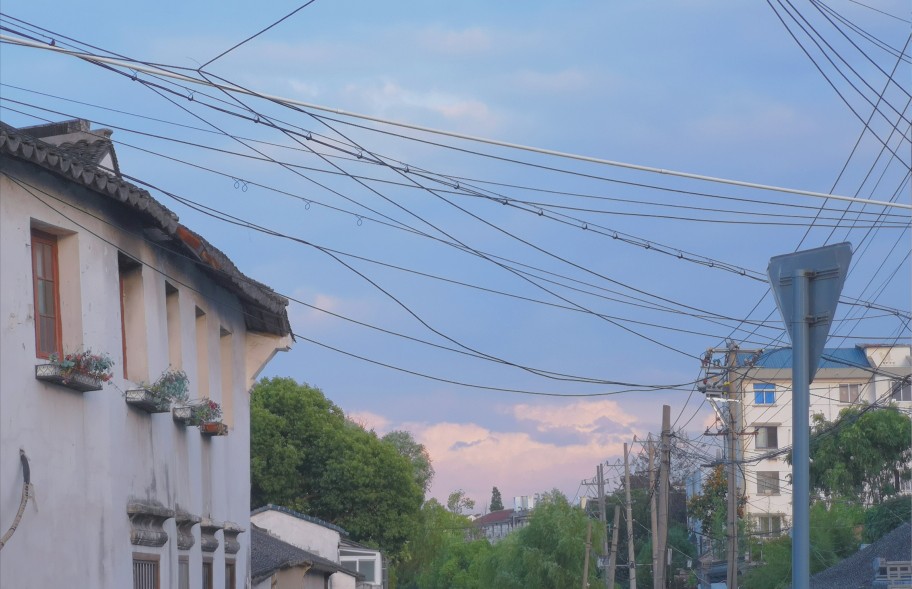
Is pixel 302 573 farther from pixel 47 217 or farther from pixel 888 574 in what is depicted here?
pixel 47 217

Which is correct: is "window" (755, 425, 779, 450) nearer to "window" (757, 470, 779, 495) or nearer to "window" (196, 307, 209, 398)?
"window" (757, 470, 779, 495)

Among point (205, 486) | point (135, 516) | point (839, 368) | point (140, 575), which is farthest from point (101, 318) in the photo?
point (839, 368)

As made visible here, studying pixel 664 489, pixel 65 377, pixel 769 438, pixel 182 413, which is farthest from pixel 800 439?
pixel 769 438

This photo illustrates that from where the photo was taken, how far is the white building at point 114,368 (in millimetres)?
11227

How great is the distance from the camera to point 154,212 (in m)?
13.7

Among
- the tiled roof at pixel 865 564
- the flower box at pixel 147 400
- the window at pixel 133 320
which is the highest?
the window at pixel 133 320

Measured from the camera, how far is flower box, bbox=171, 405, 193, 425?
51.1ft

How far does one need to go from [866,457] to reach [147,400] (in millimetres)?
63820

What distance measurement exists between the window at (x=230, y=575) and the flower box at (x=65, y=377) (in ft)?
25.1

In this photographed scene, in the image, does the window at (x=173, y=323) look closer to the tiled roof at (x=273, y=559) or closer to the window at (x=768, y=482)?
the tiled roof at (x=273, y=559)

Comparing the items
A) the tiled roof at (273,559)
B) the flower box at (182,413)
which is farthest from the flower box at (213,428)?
the tiled roof at (273,559)

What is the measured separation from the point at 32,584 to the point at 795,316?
24.8 ft

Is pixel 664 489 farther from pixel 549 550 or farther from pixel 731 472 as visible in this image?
pixel 549 550

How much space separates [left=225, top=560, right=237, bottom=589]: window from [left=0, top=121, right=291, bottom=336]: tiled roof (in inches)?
155
